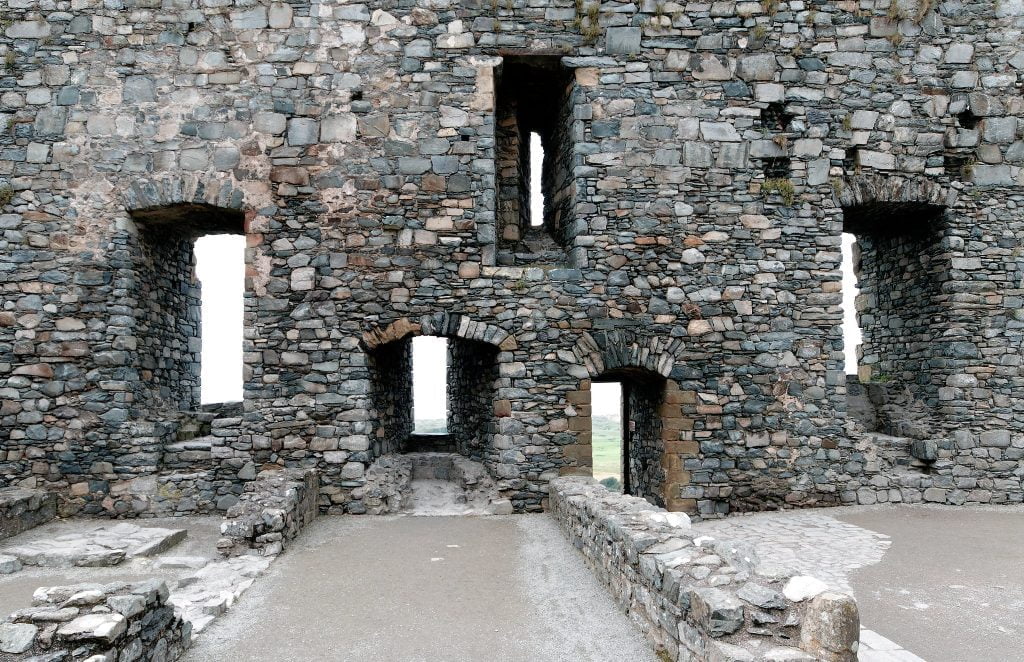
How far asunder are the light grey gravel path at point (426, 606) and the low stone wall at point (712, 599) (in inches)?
10.1

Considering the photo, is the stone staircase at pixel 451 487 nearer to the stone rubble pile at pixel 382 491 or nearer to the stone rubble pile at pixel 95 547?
the stone rubble pile at pixel 382 491

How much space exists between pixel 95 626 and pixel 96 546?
3690 mm

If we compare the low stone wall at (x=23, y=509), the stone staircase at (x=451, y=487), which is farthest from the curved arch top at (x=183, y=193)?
the stone staircase at (x=451, y=487)

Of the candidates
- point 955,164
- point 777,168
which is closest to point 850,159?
point 777,168

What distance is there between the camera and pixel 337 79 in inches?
329

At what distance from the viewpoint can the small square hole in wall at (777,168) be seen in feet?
28.4

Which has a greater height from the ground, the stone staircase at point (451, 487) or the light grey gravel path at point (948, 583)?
the stone staircase at point (451, 487)

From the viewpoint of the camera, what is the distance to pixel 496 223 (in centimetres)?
881

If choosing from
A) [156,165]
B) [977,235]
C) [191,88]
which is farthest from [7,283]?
[977,235]

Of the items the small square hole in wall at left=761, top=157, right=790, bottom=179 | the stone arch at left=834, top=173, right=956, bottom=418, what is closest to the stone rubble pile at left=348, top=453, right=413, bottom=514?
the stone arch at left=834, top=173, right=956, bottom=418

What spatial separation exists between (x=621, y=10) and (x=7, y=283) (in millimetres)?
8626

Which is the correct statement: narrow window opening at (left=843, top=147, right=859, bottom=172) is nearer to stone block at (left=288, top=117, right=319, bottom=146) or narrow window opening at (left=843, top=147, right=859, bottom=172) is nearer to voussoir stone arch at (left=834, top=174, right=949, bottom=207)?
voussoir stone arch at (left=834, top=174, right=949, bottom=207)

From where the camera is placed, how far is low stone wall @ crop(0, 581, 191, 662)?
330 cm

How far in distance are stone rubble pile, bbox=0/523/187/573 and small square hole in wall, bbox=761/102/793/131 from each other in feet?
28.8
